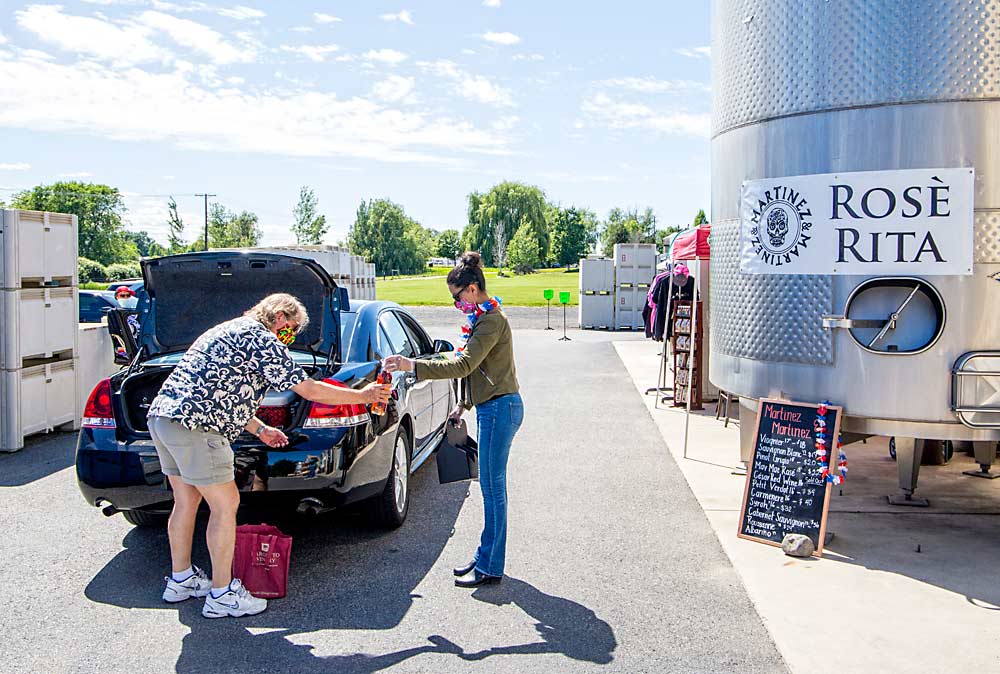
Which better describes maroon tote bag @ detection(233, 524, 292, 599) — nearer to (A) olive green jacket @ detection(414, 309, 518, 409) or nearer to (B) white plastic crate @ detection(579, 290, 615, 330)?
(A) olive green jacket @ detection(414, 309, 518, 409)

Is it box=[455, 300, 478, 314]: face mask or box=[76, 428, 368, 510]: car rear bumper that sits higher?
box=[455, 300, 478, 314]: face mask

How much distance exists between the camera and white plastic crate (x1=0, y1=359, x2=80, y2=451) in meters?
8.99

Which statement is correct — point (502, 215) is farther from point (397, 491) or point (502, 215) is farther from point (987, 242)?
point (987, 242)

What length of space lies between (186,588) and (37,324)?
5.63 m

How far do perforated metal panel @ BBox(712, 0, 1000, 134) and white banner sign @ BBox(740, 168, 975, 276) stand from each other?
496mm

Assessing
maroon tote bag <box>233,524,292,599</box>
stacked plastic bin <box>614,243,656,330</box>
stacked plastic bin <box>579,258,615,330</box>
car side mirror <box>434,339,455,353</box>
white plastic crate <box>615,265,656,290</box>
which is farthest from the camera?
stacked plastic bin <box>579,258,615,330</box>

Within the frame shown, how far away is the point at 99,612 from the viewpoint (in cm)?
478

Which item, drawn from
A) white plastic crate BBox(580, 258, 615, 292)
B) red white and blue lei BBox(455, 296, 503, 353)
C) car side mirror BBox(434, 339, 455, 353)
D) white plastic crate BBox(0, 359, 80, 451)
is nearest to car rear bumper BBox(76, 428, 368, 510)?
red white and blue lei BBox(455, 296, 503, 353)

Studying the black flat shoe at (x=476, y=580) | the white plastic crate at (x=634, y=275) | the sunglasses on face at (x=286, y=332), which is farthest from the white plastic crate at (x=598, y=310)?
the sunglasses on face at (x=286, y=332)

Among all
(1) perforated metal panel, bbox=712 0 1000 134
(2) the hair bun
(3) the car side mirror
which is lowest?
(3) the car side mirror

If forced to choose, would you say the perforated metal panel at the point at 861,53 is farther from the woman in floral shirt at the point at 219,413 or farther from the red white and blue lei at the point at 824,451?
the woman in floral shirt at the point at 219,413

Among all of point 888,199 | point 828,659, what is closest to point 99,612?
point 828,659

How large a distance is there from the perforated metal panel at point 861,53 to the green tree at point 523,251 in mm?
95117

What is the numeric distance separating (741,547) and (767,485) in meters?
0.50
